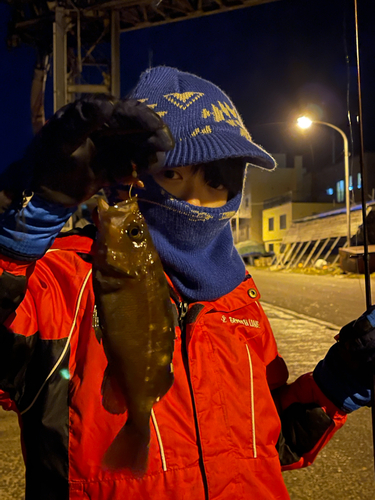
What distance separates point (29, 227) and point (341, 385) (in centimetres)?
149

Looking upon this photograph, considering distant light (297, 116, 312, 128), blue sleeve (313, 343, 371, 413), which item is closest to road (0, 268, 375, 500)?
blue sleeve (313, 343, 371, 413)

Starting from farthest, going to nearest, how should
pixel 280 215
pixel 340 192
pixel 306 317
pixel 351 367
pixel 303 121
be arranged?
1. pixel 280 215
2. pixel 340 192
3. pixel 303 121
4. pixel 306 317
5. pixel 351 367

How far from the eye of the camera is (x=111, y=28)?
384 inches

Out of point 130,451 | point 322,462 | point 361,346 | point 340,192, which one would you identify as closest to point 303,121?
point 322,462

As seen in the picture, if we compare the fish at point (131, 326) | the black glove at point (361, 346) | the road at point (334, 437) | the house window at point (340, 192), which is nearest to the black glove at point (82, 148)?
the fish at point (131, 326)

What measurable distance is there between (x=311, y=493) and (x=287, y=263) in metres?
35.7

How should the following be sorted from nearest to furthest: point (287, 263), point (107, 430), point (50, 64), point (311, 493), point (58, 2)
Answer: point (107, 430) → point (311, 493) → point (58, 2) → point (50, 64) → point (287, 263)

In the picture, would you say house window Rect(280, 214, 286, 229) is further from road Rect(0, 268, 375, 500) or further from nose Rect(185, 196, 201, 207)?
nose Rect(185, 196, 201, 207)

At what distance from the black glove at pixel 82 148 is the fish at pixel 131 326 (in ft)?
0.41

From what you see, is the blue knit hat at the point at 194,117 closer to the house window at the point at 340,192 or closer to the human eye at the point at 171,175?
the human eye at the point at 171,175

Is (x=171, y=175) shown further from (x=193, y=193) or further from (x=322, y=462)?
(x=322, y=462)

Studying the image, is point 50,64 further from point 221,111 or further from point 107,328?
point 107,328

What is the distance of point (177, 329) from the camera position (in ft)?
5.36

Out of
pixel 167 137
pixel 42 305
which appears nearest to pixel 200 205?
pixel 167 137
